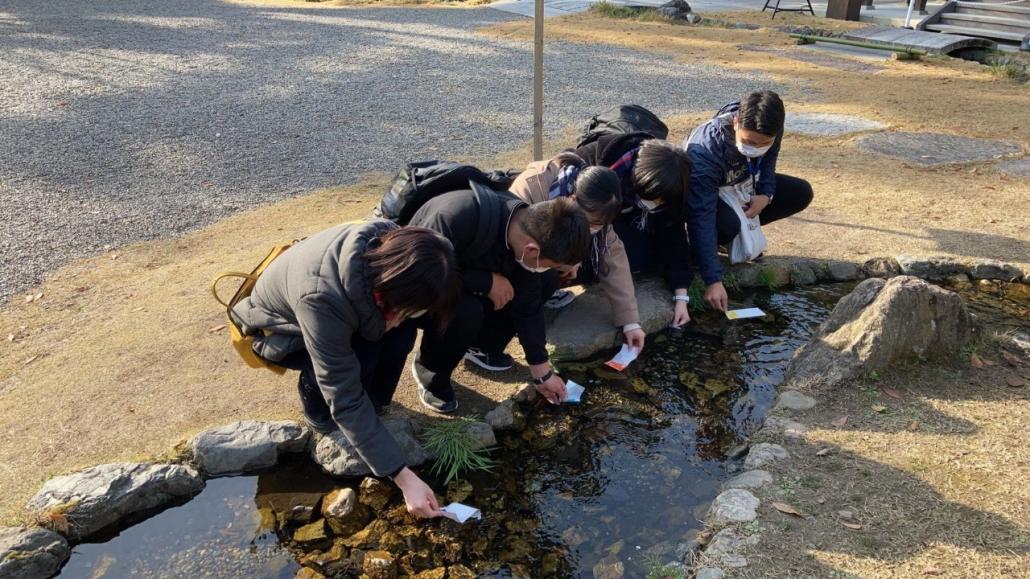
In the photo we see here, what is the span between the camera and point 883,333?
361 centimetres

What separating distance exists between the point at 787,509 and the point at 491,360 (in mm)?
1530

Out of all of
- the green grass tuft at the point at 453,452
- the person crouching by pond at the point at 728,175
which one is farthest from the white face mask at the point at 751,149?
the green grass tuft at the point at 453,452

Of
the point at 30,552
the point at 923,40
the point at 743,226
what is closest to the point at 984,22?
the point at 923,40

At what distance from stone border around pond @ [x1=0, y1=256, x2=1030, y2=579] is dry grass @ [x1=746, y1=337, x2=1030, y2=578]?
89 millimetres

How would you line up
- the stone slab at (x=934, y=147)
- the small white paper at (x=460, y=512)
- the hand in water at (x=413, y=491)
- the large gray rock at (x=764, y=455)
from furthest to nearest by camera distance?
the stone slab at (x=934, y=147) < the large gray rock at (x=764, y=455) < the small white paper at (x=460, y=512) < the hand in water at (x=413, y=491)

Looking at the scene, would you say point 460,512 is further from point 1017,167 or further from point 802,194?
point 1017,167

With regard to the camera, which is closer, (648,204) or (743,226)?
(648,204)

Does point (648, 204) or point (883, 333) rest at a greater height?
point (648, 204)

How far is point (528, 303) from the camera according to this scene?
3326 mm

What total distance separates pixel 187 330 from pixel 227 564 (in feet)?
5.39

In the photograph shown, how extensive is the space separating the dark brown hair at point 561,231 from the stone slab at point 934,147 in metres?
5.03

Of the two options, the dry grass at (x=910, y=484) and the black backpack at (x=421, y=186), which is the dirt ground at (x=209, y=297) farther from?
the black backpack at (x=421, y=186)

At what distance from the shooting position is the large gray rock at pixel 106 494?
2816 mm

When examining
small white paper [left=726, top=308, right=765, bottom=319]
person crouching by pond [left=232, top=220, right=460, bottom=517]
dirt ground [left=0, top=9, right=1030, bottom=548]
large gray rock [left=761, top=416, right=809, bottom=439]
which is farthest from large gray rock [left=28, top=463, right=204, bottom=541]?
small white paper [left=726, top=308, right=765, bottom=319]
